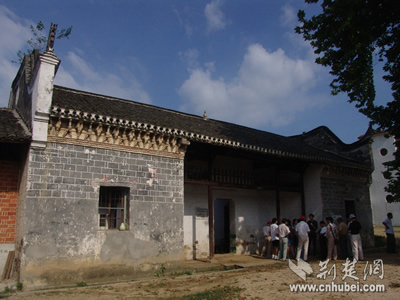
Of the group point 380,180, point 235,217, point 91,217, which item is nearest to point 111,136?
point 91,217

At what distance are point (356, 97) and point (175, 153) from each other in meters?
5.24

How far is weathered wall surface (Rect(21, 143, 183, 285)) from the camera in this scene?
778 cm

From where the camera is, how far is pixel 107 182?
29.3 ft

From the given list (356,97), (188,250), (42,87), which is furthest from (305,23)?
(188,250)

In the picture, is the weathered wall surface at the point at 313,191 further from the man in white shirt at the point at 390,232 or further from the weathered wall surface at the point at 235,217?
the man in white shirt at the point at 390,232

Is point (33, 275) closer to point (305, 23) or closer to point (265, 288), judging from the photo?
point (265, 288)

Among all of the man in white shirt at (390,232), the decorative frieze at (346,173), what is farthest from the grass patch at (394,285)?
the decorative frieze at (346,173)

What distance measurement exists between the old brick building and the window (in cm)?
3

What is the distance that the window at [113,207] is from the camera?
909cm

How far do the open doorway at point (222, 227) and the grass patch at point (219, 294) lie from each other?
6.58m

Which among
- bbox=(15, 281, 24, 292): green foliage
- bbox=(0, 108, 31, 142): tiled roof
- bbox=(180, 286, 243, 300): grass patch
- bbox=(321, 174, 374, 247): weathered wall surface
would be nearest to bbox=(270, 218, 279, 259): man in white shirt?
bbox=(321, 174, 374, 247): weathered wall surface

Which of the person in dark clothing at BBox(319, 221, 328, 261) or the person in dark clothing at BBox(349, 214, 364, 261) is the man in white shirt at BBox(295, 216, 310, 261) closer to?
the person in dark clothing at BBox(319, 221, 328, 261)

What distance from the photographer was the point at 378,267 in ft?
31.1

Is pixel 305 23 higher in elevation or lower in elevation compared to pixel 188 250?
higher
